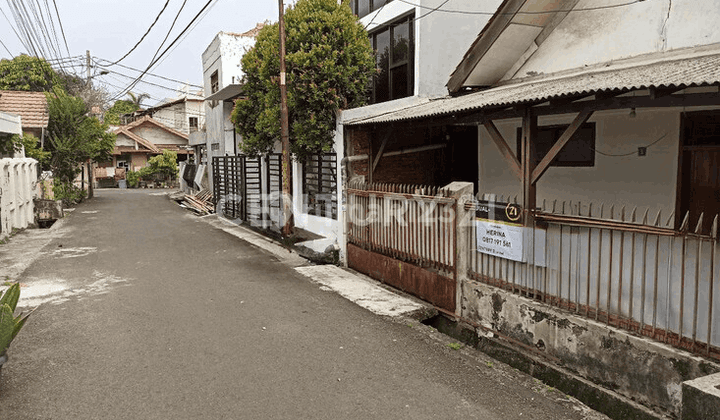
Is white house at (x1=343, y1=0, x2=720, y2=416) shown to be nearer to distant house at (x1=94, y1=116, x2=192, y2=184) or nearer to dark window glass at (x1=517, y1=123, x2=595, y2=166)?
dark window glass at (x1=517, y1=123, x2=595, y2=166)

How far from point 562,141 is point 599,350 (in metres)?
2.37

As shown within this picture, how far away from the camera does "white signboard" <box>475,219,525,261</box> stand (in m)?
6.23

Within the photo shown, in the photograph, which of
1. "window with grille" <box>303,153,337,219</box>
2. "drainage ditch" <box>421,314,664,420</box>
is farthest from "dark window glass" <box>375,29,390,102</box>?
"drainage ditch" <box>421,314,664,420</box>

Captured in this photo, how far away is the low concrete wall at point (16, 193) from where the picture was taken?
14891mm

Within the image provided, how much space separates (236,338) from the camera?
6.61 m

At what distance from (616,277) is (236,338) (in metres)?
4.49

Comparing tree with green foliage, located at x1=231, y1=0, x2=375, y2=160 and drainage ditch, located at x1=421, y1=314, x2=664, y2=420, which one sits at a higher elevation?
tree with green foliage, located at x1=231, y1=0, x2=375, y2=160

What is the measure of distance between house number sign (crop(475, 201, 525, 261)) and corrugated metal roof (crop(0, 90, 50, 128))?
23.8 metres

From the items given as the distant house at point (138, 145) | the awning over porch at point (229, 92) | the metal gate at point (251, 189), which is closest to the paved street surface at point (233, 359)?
the metal gate at point (251, 189)

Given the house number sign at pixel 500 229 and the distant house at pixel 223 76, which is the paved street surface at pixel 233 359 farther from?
the distant house at pixel 223 76

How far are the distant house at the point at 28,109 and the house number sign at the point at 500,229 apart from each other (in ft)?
78.0

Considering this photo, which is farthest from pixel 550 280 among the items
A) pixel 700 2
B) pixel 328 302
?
pixel 700 2

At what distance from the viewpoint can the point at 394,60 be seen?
12.6 m

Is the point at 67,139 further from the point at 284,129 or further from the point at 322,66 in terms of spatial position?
the point at 322,66
